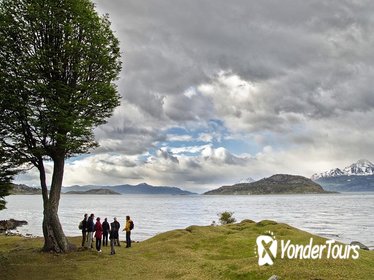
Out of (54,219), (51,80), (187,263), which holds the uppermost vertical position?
(51,80)

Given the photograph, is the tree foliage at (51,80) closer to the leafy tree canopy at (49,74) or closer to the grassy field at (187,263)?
the leafy tree canopy at (49,74)

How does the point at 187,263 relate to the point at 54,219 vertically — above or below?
below

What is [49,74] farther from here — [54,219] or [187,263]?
[187,263]

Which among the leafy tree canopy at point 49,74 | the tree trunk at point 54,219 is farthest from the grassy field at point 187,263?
the leafy tree canopy at point 49,74

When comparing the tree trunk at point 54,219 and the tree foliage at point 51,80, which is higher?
the tree foliage at point 51,80

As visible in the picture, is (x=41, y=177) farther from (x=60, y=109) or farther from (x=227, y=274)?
(x=227, y=274)

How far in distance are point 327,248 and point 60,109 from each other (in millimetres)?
26056

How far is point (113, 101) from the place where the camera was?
3906 centimetres

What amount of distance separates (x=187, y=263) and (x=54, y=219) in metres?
15.6

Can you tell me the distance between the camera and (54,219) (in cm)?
3803

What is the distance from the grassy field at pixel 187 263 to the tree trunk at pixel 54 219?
157cm

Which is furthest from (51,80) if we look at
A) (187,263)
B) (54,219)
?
(187,263)

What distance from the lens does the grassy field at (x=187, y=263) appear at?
2394cm

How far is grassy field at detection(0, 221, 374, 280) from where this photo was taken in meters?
23.9
